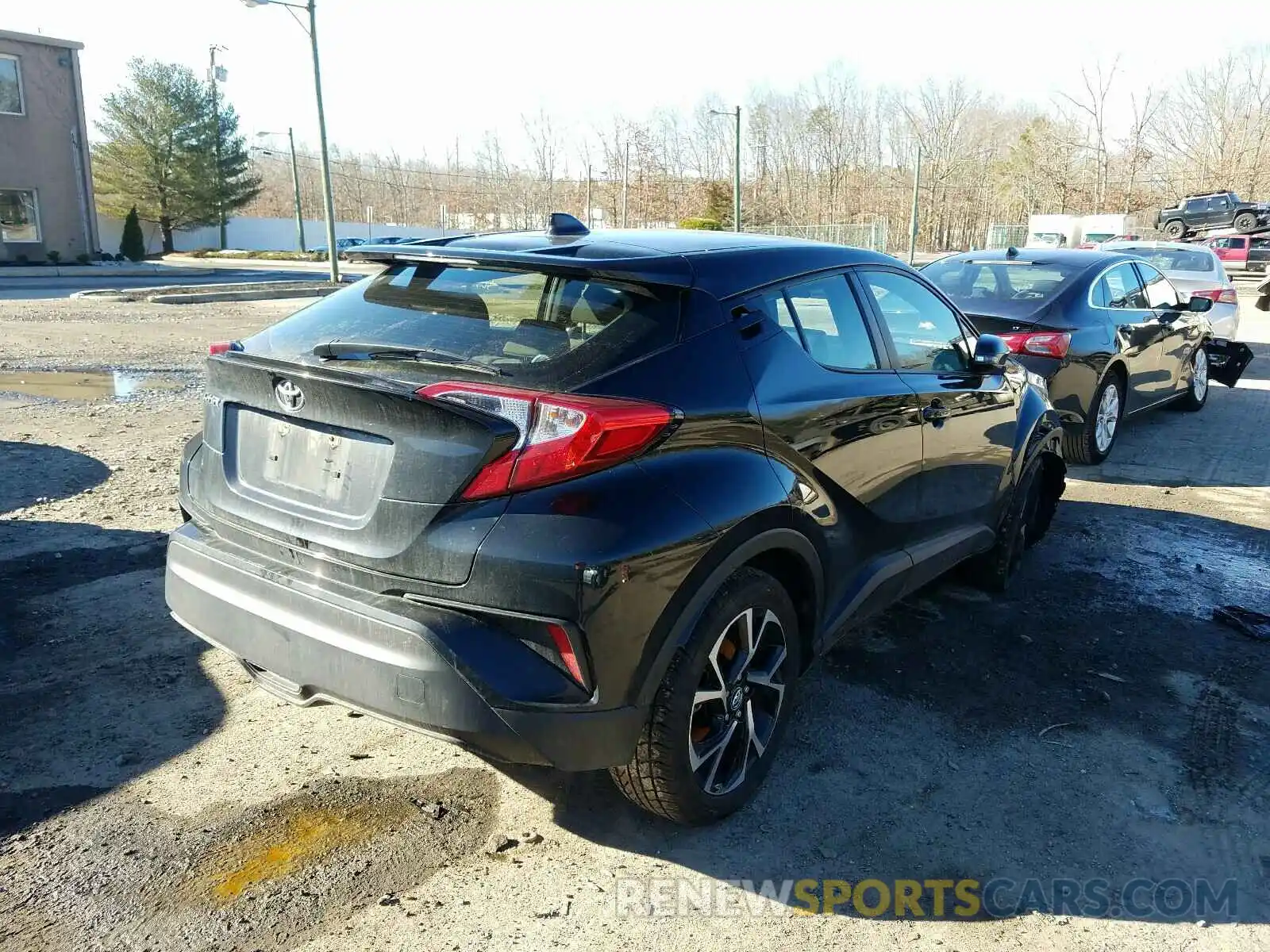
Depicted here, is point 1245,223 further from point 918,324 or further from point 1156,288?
point 918,324

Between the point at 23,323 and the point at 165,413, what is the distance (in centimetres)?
944

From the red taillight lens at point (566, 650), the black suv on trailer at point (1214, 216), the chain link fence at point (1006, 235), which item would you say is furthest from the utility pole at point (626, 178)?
the red taillight lens at point (566, 650)

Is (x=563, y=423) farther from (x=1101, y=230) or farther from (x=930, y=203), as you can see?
(x=930, y=203)

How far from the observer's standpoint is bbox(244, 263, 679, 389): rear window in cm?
268

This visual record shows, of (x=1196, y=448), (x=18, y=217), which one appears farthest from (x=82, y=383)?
(x=18, y=217)

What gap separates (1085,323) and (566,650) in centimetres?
664

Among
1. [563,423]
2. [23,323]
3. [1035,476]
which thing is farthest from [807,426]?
[23,323]

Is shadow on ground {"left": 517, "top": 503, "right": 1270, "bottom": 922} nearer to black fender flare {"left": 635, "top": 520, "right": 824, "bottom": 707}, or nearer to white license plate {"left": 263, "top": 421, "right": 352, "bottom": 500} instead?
black fender flare {"left": 635, "top": 520, "right": 824, "bottom": 707}

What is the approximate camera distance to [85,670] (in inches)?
152

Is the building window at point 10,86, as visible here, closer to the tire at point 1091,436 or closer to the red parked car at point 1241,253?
the tire at point 1091,436

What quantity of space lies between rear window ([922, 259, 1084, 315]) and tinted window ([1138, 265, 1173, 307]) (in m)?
1.29

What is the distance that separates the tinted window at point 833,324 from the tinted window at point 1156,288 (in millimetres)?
6440

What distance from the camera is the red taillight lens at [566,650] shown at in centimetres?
243

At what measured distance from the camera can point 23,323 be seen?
16172 millimetres
